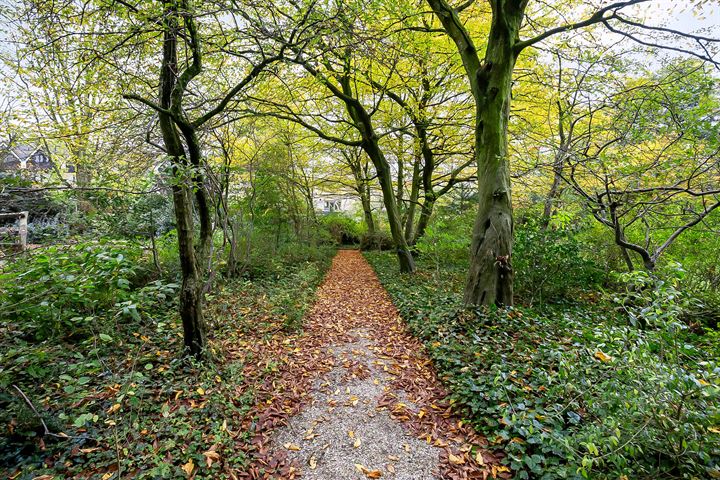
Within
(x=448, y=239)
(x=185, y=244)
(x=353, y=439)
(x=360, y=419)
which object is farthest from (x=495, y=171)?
(x=185, y=244)

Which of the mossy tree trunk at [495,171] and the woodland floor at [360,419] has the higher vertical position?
the mossy tree trunk at [495,171]

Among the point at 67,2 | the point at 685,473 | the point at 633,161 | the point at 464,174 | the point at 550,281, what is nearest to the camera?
the point at 685,473

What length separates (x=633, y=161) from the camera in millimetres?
4797

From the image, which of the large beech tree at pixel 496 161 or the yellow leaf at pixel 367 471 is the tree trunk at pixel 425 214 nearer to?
the large beech tree at pixel 496 161

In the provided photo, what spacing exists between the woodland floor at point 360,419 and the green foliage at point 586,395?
274 mm

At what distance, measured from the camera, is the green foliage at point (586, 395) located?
1585 millimetres

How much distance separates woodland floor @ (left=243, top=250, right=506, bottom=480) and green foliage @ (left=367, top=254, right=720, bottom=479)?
0.27 m

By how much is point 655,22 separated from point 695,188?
3.22m

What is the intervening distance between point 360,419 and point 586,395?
6.20 feet

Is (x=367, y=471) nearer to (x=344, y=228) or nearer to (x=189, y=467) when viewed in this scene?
(x=189, y=467)

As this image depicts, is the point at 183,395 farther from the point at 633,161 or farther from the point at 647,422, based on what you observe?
the point at 633,161

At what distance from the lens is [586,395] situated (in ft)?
6.72

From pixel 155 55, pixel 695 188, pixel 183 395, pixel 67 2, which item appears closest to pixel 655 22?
pixel 695 188

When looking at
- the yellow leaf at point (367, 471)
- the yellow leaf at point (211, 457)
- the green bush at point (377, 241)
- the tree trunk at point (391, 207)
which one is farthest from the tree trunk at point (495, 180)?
the green bush at point (377, 241)
